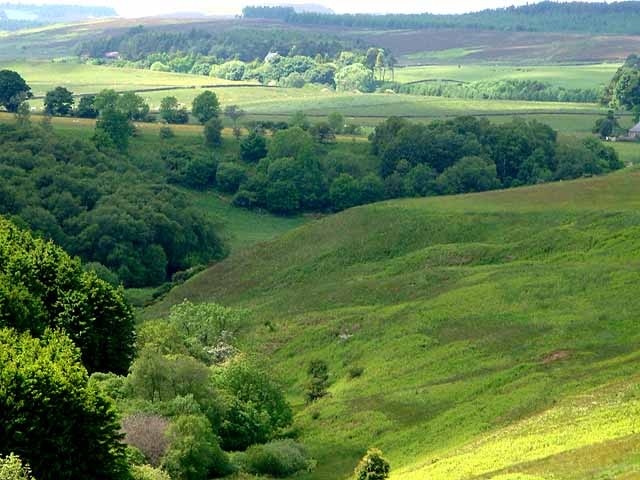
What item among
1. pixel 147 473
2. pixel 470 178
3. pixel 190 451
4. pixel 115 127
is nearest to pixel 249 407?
pixel 190 451

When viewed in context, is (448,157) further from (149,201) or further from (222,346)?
(222,346)

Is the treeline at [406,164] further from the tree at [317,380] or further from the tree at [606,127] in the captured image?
the tree at [317,380]

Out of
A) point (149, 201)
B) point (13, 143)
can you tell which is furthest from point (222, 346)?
point (13, 143)

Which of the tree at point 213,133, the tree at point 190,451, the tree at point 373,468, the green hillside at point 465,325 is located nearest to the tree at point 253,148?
the tree at point 213,133

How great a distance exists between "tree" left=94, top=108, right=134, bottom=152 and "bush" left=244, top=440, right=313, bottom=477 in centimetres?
10993

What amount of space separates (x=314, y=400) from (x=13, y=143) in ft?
274

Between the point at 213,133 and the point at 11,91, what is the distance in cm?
3248

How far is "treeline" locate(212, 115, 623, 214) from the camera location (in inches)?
6432

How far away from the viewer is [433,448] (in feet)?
187

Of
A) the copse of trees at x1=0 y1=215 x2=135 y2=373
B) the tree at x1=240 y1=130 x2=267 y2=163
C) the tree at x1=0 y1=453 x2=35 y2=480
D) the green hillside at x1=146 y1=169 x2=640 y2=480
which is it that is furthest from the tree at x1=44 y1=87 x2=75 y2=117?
the tree at x1=0 y1=453 x2=35 y2=480

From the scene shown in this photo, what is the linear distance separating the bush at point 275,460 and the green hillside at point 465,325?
1099 millimetres

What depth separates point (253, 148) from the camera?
17388cm

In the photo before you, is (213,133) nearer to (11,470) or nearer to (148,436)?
(148,436)

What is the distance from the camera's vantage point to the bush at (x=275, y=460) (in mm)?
57812
